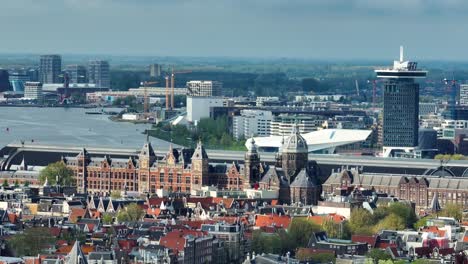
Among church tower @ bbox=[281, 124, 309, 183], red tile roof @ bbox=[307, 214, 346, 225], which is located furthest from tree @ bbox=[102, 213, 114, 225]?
church tower @ bbox=[281, 124, 309, 183]

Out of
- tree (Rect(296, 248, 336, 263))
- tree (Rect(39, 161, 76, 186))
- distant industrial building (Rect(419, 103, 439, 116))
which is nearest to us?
tree (Rect(296, 248, 336, 263))

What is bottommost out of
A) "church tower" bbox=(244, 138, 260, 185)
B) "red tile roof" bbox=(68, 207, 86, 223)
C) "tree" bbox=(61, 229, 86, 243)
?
"red tile roof" bbox=(68, 207, 86, 223)

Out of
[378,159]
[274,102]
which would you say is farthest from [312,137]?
[274,102]

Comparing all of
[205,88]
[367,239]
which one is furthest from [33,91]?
[367,239]

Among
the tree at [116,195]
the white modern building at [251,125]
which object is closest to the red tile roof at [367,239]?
the tree at [116,195]

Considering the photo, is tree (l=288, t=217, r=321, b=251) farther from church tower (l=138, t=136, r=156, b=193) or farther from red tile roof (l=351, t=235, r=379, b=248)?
church tower (l=138, t=136, r=156, b=193)

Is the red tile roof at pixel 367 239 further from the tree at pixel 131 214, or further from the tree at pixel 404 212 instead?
the tree at pixel 131 214
